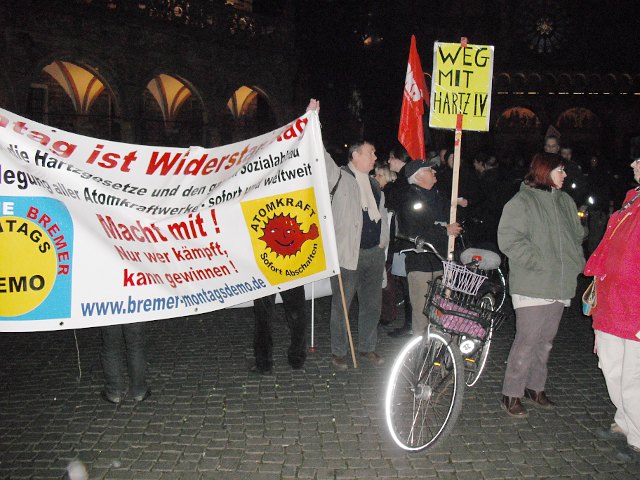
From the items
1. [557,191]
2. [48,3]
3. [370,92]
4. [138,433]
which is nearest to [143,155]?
[138,433]

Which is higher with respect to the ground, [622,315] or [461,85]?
[461,85]

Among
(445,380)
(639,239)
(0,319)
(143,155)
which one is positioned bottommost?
(445,380)

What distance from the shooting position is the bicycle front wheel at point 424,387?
4121mm

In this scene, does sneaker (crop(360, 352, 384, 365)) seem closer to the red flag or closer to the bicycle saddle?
the bicycle saddle

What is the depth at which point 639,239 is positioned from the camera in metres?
4.01

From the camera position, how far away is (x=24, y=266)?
417 centimetres

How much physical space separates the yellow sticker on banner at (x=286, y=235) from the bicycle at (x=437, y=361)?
4.75ft

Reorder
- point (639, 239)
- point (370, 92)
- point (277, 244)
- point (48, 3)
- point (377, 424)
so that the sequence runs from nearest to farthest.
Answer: point (639, 239)
point (377, 424)
point (277, 244)
point (48, 3)
point (370, 92)

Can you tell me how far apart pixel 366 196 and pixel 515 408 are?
7.69 ft

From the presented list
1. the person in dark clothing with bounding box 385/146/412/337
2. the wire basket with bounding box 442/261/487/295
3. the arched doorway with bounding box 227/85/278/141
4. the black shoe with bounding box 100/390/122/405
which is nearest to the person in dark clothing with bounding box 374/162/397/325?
the person in dark clothing with bounding box 385/146/412/337

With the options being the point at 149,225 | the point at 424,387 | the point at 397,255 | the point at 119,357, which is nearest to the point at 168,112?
the point at 397,255

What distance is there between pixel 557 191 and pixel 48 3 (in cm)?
1635

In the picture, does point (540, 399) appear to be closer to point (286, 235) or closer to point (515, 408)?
point (515, 408)

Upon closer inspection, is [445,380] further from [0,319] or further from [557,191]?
[0,319]
